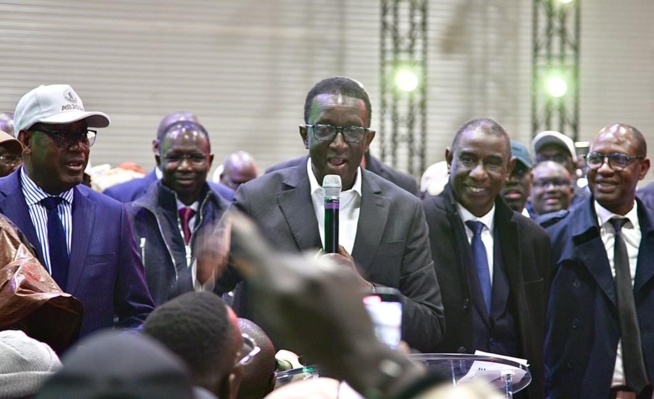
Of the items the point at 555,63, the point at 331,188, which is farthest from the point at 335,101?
the point at 555,63

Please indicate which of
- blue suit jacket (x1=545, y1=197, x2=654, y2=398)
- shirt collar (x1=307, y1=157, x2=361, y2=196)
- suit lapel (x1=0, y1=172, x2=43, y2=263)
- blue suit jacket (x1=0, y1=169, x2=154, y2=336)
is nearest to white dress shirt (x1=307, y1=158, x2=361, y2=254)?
shirt collar (x1=307, y1=157, x2=361, y2=196)

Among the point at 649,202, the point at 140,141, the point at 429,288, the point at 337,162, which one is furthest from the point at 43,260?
the point at 140,141

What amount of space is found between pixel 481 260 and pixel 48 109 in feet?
7.30

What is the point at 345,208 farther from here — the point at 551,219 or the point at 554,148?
the point at 554,148

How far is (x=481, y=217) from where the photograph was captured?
554 centimetres

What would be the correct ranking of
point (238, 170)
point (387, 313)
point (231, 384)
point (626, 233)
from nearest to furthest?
1. point (231, 384)
2. point (387, 313)
3. point (626, 233)
4. point (238, 170)

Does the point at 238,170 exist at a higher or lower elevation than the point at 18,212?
lower

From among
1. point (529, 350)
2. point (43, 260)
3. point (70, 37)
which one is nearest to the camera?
point (43, 260)

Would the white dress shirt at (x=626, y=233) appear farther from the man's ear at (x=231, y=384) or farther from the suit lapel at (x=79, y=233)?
the man's ear at (x=231, y=384)

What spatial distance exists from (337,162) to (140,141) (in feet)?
26.6

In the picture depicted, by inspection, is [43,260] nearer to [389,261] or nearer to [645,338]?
[389,261]

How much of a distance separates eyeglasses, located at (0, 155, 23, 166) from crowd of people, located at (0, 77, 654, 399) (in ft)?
0.14

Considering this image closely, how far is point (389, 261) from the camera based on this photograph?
4.46 metres

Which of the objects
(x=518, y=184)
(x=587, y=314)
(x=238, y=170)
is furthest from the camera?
(x=238, y=170)
